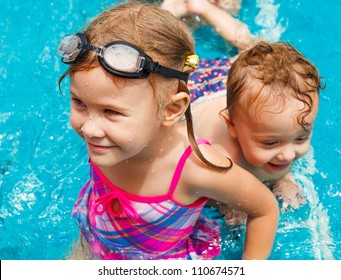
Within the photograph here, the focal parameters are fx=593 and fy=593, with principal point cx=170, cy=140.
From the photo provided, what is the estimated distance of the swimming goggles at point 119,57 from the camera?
238cm

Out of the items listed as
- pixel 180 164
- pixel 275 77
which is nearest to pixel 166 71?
pixel 180 164

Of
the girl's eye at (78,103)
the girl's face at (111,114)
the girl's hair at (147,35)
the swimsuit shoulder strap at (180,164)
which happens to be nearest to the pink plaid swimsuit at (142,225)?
the swimsuit shoulder strap at (180,164)

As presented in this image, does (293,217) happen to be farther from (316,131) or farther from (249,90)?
(249,90)

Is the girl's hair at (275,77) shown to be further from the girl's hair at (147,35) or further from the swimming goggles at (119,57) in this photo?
the swimming goggles at (119,57)

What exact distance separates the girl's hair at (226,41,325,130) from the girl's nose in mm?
900

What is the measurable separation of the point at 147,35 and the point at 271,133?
3.16 ft

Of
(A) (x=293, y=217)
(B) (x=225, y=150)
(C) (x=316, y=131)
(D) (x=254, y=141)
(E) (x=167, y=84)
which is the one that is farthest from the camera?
(C) (x=316, y=131)

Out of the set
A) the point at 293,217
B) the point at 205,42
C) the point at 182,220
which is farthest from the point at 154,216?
the point at 205,42

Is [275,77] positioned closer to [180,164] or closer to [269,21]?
[180,164]

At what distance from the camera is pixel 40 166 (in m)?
4.25

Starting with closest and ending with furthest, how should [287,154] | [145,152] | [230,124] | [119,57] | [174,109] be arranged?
[119,57] → [174,109] → [145,152] → [287,154] → [230,124]

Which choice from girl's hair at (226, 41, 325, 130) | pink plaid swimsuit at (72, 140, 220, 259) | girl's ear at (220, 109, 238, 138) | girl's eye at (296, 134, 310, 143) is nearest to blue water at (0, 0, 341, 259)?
pink plaid swimsuit at (72, 140, 220, 259)

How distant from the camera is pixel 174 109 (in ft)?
8.70
